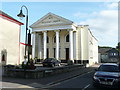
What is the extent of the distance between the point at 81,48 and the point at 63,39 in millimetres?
5214

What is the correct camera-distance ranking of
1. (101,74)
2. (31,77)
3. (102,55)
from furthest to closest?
(102,55)
(31,77)
(101,74)

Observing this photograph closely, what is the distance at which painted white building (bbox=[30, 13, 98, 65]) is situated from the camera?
118 ft

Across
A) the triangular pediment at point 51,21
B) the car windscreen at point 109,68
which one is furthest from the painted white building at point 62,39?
the car windscreen at point 109,68

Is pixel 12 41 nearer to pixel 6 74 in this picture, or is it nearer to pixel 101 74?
pixel 6 74

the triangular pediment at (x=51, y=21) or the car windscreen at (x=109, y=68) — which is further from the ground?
the triangular pediment at (x=51, y=21)

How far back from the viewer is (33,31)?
39000 millimetres

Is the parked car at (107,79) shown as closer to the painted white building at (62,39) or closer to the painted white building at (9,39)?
the painted white building at (9,39)

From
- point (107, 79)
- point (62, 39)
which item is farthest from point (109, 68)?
point (62, 39)

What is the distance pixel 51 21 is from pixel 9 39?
15.3 m

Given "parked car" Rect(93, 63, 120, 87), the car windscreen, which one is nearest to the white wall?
the car windscreen

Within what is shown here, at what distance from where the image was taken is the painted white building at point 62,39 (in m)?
35.9

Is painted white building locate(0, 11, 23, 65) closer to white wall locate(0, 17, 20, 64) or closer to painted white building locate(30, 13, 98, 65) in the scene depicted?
white wall locate(0, 17, 20, 64)

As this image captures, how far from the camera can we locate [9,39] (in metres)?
24.0

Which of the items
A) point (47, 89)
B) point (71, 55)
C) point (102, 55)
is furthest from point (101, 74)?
point (102, 55)
